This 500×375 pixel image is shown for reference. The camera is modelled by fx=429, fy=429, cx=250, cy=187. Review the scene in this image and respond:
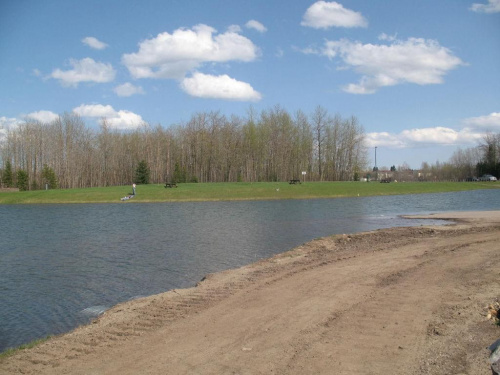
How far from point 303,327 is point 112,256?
1142 cm

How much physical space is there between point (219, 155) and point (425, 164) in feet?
343

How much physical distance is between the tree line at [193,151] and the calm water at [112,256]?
5237 cm

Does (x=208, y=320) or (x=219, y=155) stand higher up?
(x=219, y=155)

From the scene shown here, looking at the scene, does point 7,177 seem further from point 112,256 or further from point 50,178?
point 112,256

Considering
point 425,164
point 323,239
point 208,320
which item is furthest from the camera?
point 425,164

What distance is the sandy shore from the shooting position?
5.73 m

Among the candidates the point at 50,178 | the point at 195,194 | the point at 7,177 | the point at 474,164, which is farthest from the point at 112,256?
the point at 474,164

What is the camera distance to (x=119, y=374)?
5656 mm

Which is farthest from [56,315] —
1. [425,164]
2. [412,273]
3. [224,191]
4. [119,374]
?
[425,164]

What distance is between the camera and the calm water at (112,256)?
9.95 m

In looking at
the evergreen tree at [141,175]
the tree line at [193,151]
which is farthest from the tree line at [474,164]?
the evergreen tree at [141,175]

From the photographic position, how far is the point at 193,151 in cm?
8812

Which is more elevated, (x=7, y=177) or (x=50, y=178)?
(x=7, y=177)

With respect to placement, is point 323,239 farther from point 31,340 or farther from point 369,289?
point 31,340
